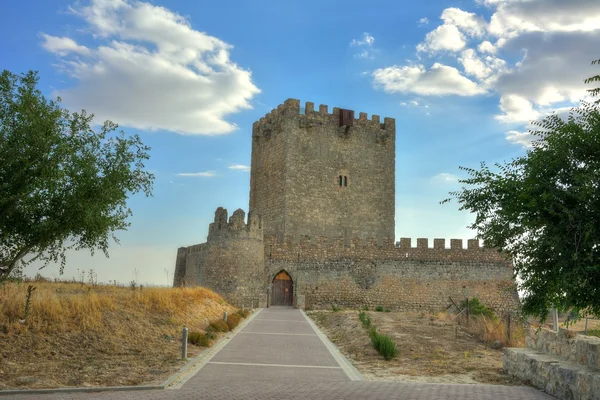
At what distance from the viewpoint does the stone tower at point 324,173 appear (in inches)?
1433

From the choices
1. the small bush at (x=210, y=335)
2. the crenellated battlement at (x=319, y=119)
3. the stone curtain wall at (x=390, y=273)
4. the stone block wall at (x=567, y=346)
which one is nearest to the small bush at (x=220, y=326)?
the small bush at (x=210, y=335)

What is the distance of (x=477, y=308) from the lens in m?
30.3

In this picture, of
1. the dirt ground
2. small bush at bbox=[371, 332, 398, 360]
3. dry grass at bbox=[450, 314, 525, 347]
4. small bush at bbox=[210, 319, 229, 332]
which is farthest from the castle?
small bush at bbox=[371, 332, 398, 360]

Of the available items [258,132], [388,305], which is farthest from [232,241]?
[258,132]

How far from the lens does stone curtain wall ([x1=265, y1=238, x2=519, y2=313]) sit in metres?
31.6

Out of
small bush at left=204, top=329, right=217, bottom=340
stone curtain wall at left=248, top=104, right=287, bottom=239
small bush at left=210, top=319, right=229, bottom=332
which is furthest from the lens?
stone curtain wall at left=248, top=104, right=287, bottom=239

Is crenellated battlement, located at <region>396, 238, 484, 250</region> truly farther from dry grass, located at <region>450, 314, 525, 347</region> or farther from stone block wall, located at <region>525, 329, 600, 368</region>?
stone block wall, located at <region>525, 329, 600, 368</region>

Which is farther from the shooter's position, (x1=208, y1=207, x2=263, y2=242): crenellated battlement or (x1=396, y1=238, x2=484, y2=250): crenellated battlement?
(x1=396, y1=238, x2=484, y2=250): crenellated battlement

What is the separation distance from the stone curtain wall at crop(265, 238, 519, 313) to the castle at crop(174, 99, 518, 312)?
56 millimetres

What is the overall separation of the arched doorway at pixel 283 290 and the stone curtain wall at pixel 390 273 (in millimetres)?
598

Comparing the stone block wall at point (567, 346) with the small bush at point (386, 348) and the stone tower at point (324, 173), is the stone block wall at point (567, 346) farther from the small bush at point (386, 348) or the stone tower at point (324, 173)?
the stone tower at point (324, 173)

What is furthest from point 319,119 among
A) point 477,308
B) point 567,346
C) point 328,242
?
point 567,346

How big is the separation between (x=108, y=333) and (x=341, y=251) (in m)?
19.0

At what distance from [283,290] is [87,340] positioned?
62.6 feet
